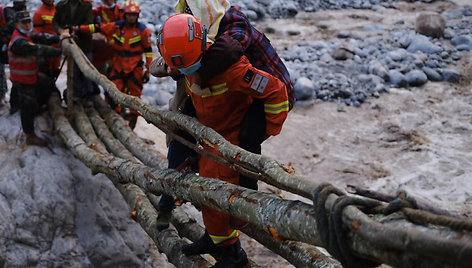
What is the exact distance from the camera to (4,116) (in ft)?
16.7

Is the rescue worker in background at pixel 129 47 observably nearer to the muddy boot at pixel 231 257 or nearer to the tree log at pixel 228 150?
the tree log at pixel 228 150

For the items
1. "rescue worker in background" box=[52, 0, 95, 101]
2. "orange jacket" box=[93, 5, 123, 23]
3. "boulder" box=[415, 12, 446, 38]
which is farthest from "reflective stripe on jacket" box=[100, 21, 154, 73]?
"boulder" box=[415, 12, 446, 38]

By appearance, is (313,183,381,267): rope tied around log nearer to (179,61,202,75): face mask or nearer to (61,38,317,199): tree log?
(61,38,317,199): tree log

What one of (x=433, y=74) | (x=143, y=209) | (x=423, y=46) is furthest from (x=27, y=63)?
(x=423, y=46)

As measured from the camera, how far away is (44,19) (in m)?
5.45

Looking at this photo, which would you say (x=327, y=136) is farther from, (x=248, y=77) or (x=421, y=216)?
(x=421, y=216)

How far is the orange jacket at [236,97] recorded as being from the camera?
8.21 feet

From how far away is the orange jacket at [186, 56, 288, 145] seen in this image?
2.50 metres

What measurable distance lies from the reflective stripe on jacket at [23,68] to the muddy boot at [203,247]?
2.76 meters

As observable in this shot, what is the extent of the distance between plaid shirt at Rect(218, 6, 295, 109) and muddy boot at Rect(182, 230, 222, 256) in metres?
1.00

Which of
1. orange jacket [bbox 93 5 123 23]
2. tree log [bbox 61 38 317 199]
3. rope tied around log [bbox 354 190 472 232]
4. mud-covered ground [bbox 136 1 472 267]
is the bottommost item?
mud-covered ground [bbox 136 1 472 267]

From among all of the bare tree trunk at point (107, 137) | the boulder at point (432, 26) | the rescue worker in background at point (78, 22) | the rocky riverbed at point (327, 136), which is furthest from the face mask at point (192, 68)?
the boulder at point (432, 26)

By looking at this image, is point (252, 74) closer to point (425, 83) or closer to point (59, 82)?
point (59, 82)

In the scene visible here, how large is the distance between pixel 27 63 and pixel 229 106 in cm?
295
